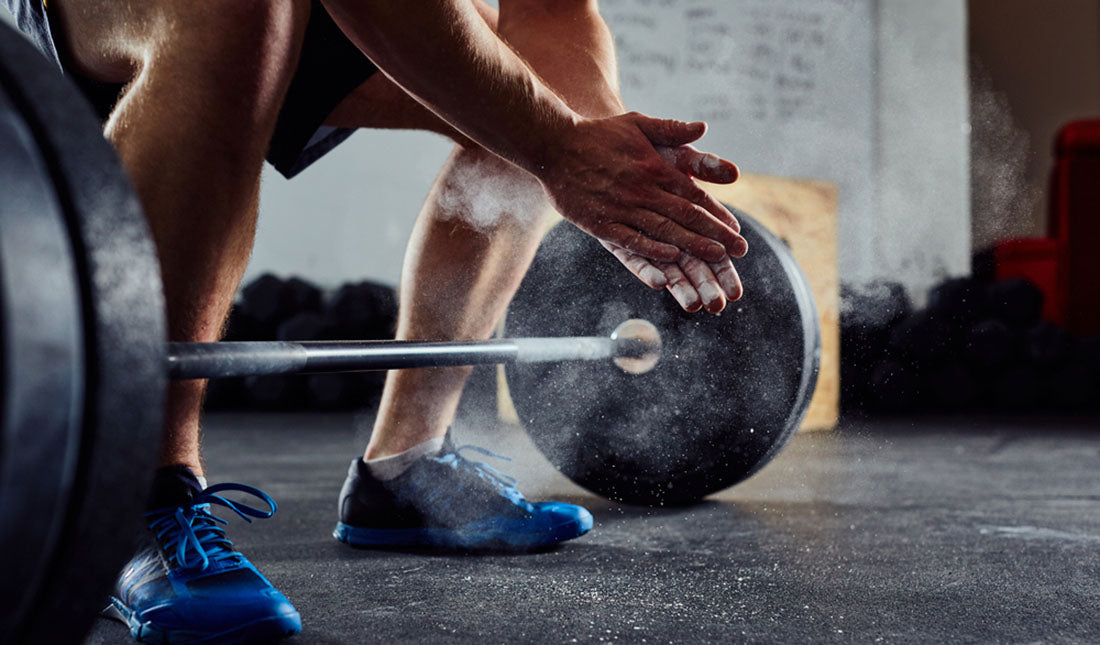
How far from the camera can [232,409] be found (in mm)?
3104

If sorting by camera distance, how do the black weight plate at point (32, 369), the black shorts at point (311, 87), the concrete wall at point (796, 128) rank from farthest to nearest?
the concrete wall at point (796, 128)
the black shorts at point (311, 87)
the black weight plate at point (32, 369)

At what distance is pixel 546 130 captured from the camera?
2.54 feet

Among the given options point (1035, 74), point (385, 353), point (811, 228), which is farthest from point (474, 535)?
point (1035, 74)

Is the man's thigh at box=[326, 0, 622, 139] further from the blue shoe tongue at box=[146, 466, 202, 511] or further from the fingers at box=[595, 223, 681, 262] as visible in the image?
the blue shoe tongue at box=[146, 466, 202, 511]

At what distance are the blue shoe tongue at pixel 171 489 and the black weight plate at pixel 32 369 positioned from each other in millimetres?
350

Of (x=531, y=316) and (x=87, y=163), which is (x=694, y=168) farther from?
(x=87, y=163)

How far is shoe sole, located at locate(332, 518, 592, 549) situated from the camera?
96 cm

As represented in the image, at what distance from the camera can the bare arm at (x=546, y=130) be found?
2.30 feet

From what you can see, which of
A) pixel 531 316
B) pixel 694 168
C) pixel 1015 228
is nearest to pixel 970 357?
pixel 1015 228

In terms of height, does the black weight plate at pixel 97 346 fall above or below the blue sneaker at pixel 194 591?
above

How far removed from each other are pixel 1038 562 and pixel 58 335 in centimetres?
89

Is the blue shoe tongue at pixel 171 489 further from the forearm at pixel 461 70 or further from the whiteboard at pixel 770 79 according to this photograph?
the whiteboard at pixel 770 79

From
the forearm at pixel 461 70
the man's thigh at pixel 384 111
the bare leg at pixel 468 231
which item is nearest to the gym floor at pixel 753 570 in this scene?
the bare leg at pixel 468 231

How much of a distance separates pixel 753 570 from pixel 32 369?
0.67m
